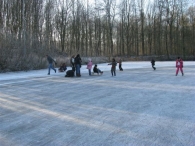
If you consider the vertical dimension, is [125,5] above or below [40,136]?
above

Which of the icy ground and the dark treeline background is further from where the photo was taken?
the dark treeline background

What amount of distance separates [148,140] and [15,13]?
38.6m

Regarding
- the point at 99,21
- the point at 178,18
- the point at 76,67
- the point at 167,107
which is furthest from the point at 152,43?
the point at 167,107

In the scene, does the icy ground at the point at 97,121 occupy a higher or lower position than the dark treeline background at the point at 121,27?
lower

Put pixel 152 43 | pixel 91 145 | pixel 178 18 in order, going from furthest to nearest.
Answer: pixel 152 43, pixel 178 18, pixel 91 145

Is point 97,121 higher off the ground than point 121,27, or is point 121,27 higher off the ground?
point 121,27

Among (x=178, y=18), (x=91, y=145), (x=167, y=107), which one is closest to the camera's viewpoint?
(x=91, y=145)

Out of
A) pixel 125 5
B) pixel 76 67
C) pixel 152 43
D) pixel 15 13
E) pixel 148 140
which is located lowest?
pixel 148 140

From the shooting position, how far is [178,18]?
54.5 m

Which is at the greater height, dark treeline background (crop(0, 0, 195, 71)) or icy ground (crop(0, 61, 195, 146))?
dark treeline background (crop(0, 0, 195, 71))

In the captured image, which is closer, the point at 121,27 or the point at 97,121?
the point at 97,121

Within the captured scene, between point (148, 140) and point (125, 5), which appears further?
point (125, 5)

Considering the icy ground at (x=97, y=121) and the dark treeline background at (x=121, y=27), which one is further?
the dark treeline background at (x=121, y=27)

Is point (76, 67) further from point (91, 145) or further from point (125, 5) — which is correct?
point (125, 5)
